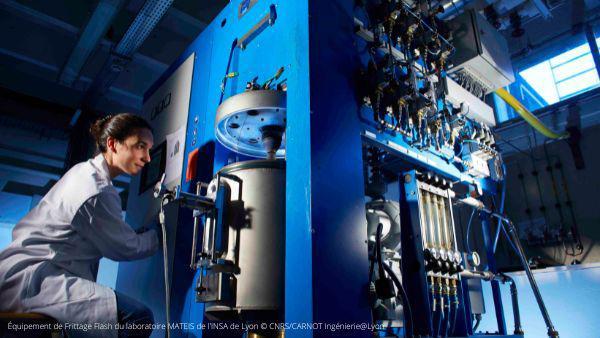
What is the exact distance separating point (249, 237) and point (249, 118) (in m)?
0.53

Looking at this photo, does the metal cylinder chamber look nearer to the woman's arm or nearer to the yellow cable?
the woman's arm

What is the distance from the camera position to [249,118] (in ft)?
5.34

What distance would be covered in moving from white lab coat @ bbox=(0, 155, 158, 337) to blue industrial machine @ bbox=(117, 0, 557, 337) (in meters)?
0.21

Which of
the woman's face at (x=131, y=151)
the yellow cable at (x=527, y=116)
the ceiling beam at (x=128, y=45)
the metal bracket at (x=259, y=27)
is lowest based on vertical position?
the woman's face at (x=131, y=151)

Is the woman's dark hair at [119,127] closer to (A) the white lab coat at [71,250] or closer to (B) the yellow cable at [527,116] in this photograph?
(A) the white lab coat at [71,250]

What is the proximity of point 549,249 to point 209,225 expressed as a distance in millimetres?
3785

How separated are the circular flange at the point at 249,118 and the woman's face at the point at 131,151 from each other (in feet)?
1.13

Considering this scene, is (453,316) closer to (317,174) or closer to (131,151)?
(317,174)

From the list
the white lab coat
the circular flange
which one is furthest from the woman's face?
the circular flange

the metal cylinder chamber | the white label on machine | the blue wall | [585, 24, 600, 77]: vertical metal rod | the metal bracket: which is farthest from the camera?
[585, 24, 600, 77]: vertical metal rod

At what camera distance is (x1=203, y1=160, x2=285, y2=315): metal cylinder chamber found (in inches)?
49.6

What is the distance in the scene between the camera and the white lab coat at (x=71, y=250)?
1.28 metres

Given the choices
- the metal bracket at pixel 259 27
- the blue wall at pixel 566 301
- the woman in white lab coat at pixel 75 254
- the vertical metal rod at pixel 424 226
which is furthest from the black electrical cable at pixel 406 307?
the blue wall at pixel 566 301

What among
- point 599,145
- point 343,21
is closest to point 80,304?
point 343,21
